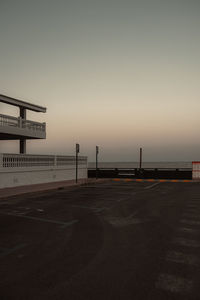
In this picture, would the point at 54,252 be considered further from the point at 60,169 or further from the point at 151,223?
the point at 60,169

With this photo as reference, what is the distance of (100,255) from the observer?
530 cm

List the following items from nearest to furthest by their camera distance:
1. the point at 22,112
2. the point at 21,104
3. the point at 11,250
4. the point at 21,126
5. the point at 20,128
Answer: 1. the point at 11,250
2. the point at 20,128
3. the point at 21,126
4. the point at 21,104
5. the point at 22,112

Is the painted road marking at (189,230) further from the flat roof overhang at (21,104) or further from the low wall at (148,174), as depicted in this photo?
the low wall at (148,174)

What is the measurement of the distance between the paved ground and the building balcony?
14067 millimetres

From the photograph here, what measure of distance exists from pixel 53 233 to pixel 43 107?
22381mm

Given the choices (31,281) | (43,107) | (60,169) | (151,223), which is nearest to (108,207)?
(151,223)

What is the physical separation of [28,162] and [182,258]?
17.4 m

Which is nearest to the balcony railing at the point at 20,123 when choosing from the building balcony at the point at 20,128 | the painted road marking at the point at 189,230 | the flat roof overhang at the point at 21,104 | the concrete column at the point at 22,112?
the building balcony at the point at 20,128

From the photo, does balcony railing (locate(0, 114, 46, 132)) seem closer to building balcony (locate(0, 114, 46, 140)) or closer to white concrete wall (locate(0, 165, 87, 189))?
building balcony (locate(0, 114, 46, 140))

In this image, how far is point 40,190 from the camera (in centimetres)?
1653

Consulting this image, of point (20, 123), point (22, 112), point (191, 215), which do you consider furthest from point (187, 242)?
point (22, 112)

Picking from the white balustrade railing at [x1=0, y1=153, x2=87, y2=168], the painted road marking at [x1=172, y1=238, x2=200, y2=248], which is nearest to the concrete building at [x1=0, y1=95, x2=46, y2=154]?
the white balustrade railing at [x1=0, y1=153, x2=87, y2=168]

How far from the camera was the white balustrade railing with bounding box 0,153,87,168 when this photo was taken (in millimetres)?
18844

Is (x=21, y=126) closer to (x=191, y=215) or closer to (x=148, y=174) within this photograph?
(x=148, y=174)
